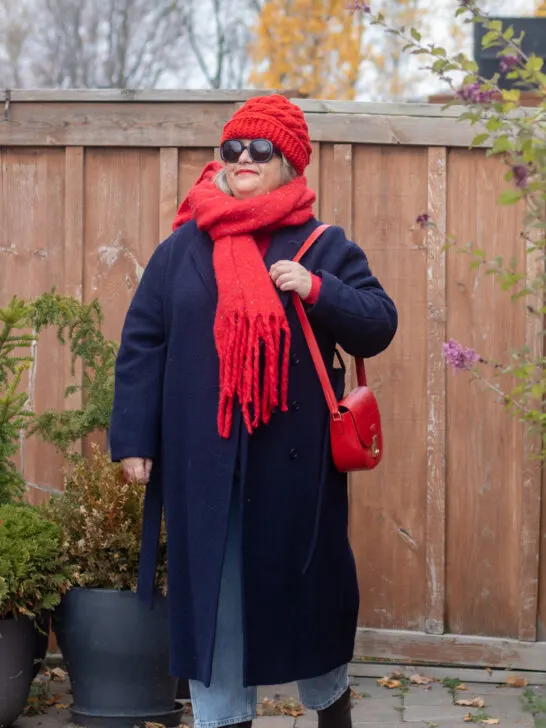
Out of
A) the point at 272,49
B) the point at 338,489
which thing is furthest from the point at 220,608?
the point at 272,49

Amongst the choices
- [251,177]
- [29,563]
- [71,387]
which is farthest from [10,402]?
[251,177]

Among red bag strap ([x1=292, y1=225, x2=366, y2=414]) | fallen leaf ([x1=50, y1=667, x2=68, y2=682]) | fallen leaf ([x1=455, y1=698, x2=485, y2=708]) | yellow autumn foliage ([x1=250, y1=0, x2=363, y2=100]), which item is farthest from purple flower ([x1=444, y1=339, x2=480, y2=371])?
yellow autumn foliage ([x1=250, y1=0, x2=363, y2=100])

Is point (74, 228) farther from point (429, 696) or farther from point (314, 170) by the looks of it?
point (429, 696)

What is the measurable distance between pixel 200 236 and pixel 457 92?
973 mm

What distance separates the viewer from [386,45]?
18.6 m

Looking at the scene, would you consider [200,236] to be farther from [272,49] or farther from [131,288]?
[272,49]

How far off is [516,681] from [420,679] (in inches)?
15.1

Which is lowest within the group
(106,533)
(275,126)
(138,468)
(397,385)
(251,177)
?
(106,533)

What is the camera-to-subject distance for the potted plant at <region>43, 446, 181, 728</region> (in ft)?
13.1

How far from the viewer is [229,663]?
10.7 feet

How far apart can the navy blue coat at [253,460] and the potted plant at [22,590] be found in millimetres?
686

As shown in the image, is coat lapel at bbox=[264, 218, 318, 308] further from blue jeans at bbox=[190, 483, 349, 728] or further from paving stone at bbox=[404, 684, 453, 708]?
paving stone at bbox=[404, 684, 453, 708]

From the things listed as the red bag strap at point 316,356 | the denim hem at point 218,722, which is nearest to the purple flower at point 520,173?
the red bag strap at point 316,356

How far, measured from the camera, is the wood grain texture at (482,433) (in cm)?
470
